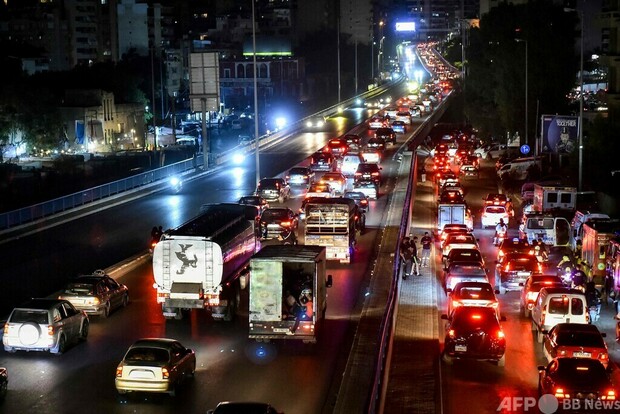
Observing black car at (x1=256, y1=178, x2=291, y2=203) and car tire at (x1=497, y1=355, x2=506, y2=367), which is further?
black car at (x1=256, y1=178, x2=291, y2=203)

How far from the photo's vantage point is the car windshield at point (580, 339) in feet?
74.3

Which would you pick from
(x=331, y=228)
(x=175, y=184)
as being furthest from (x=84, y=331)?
(x=175, y=184)

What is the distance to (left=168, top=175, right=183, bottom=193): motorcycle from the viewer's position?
60309 mm

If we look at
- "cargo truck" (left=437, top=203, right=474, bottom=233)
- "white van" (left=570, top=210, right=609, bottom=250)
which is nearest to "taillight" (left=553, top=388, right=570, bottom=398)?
"white van" (left=570, top=210, right=609, bottom=250)

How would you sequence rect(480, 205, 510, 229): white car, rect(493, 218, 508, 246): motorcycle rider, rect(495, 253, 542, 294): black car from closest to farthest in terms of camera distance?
rect(495, 253, 542, 294): black car → rect(493, 218, 508, 246): motorcycle rider → rect(480, 205, 510, 229): white car

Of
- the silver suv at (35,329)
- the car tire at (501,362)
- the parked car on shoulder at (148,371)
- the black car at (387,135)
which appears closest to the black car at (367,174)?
the black car at (387,135)

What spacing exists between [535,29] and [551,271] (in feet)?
168

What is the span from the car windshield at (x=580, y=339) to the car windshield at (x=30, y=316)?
38.8 feet

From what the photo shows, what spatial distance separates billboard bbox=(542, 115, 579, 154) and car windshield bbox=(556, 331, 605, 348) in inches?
1587

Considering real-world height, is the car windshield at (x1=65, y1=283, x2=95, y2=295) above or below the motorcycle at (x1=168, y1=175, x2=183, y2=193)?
above

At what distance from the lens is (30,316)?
2477 centimetres

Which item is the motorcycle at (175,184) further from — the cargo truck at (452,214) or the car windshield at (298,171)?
the cargo truck at (452,214)

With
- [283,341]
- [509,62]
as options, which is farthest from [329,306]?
[509,62]

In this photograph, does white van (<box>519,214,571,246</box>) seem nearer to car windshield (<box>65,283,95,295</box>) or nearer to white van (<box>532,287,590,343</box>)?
white van (<box>532,287,590,343</box>)
